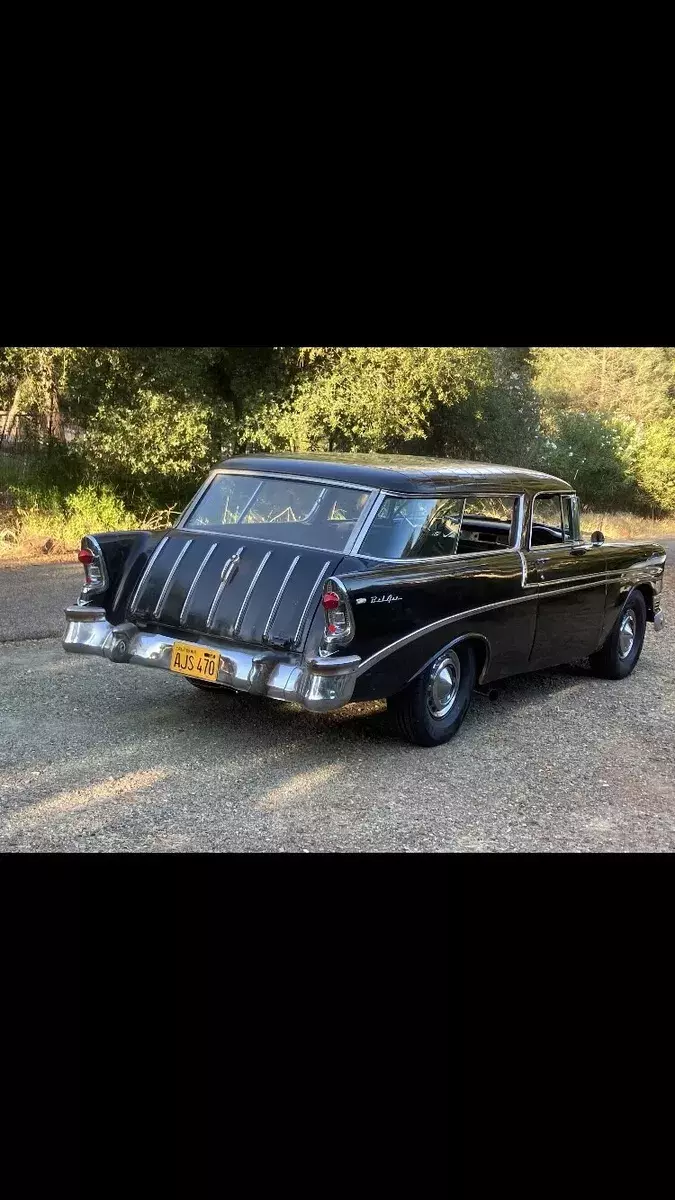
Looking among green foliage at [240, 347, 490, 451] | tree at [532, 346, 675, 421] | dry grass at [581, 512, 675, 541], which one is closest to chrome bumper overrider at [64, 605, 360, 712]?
green foliage at [240, 347, 490, 451]

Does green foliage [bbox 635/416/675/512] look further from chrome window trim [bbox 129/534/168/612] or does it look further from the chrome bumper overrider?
the chrome bumper overrider

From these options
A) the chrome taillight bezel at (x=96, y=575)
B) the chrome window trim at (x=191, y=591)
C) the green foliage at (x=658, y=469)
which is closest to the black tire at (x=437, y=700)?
the chrome window trim at (x=191, y=591)

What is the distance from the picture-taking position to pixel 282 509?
21.4ft

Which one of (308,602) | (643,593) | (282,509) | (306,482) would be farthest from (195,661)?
(643,593)

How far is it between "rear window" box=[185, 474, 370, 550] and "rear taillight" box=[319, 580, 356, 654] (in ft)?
1.98

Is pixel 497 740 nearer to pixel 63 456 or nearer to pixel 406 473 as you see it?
pixel 406 473

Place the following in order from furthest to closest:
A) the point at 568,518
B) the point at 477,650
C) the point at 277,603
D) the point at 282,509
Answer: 1. the point at 568,518
2. the point at 477,650
3. the point at 282,509
4. the point at 277,603

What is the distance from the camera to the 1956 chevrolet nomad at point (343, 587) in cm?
570

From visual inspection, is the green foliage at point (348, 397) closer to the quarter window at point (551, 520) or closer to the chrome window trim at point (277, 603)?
the quarter window at point (551, 520)

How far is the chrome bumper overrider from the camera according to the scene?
5.54m

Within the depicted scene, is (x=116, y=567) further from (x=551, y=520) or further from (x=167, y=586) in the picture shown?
(x=551, y=520)

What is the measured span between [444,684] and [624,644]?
9.12 feet

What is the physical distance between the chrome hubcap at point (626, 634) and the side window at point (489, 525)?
153 centimetres

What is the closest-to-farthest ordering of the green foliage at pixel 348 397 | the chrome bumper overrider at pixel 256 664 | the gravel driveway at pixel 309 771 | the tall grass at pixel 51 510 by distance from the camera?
the gravel driveway at pixel 309 771, the chrome bumper overrider at pixel 256 664, the tall grass at pixel 51 510, the green foliage at pixel 348 397
